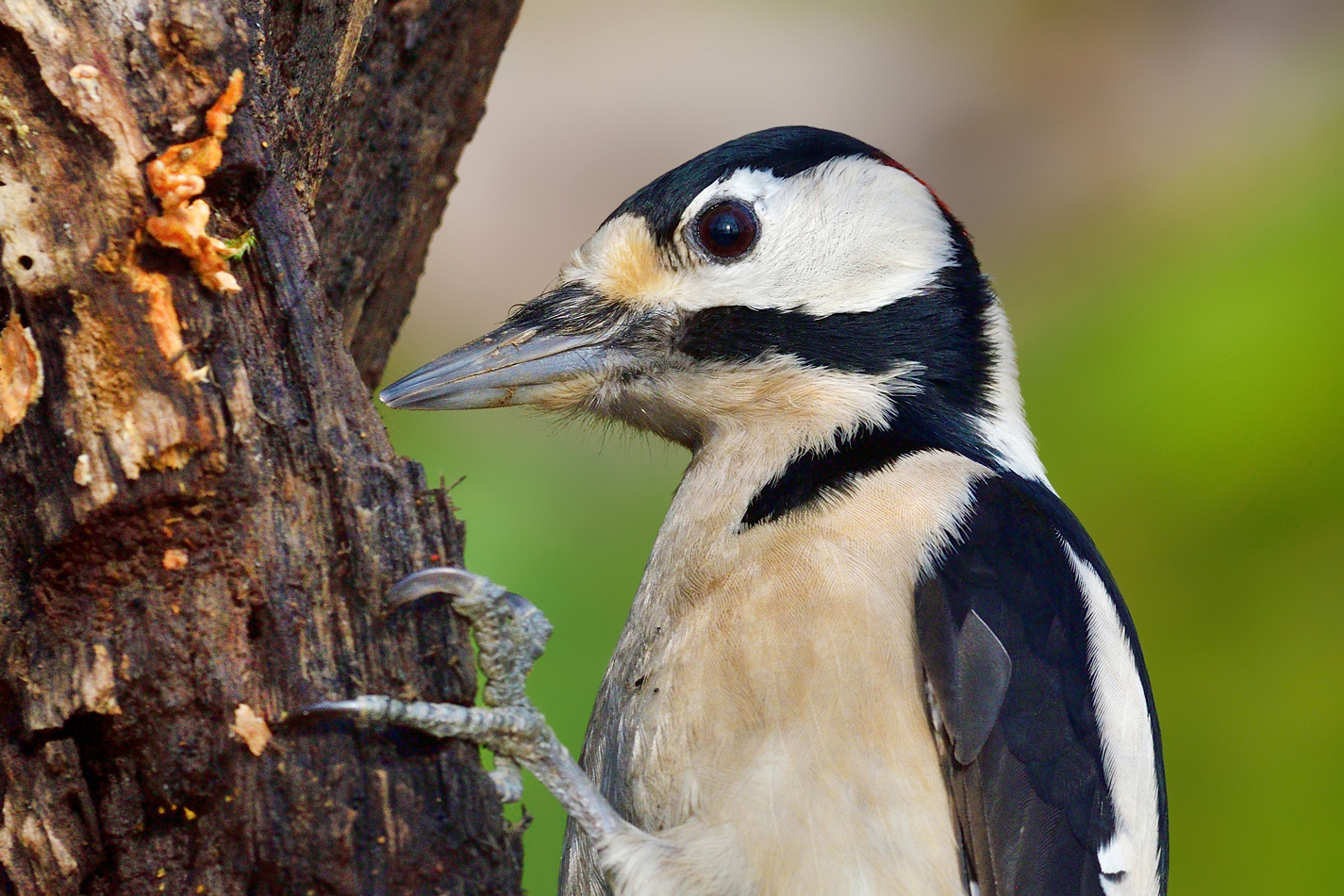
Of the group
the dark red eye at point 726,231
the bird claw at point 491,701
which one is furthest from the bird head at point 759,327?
the bird claw at point 491,701

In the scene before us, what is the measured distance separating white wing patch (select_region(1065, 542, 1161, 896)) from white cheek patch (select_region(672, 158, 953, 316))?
59cm

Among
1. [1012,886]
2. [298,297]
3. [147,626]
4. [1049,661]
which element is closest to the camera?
[147,626]

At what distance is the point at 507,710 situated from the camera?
192cm

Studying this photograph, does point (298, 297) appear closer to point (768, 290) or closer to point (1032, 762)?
point (768, 290)

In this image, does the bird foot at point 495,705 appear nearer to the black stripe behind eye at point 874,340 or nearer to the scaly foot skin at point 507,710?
the scaly foot skin at point 507,710

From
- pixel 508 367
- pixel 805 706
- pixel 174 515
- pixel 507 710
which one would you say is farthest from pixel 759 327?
pixel 174 515

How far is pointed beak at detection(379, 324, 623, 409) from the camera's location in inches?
87.7

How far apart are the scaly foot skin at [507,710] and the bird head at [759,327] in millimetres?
452

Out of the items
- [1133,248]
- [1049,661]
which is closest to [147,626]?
[1049,661]

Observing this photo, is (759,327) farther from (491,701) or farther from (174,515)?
(174,515)

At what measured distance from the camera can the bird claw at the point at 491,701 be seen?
163 centimetres

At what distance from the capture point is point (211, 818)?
1584 mm

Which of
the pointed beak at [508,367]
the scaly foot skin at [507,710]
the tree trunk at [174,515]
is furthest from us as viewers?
the pointed beak at [508,367]

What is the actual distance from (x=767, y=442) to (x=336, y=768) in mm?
937
